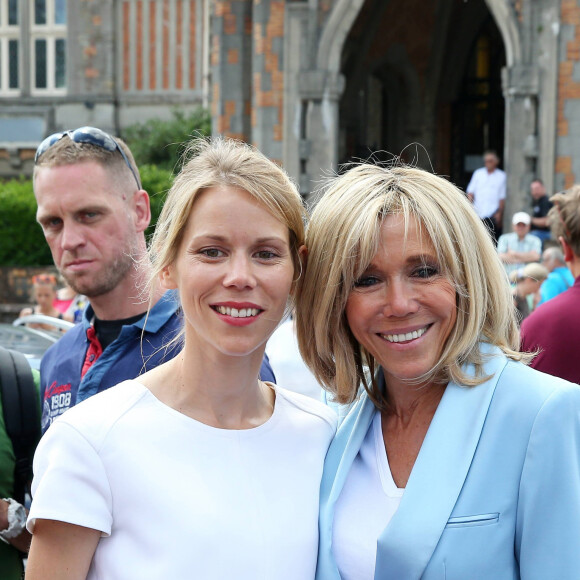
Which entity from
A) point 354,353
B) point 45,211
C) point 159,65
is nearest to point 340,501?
point 354,353

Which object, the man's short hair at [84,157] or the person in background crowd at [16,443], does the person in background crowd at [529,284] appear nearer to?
the man's short hair at [84,157]

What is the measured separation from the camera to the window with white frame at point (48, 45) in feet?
79.2

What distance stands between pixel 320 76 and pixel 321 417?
1146cm

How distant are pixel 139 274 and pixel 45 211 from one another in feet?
1.29

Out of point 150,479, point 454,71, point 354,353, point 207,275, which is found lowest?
point 150,479

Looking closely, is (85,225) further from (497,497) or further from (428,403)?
(497,497)

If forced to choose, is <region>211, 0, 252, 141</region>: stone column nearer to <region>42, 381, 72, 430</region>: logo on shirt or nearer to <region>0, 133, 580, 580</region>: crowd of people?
<region>42, 381, 72, 430</region>: logo on shirt

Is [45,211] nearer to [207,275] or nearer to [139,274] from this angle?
[139,274]

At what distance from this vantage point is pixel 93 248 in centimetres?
318

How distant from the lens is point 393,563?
227 cm

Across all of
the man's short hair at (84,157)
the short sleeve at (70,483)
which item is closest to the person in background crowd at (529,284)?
the man's short hair at (84,157)

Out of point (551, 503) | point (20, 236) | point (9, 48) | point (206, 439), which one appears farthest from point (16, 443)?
point (9, 48)

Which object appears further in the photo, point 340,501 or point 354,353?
point 354,353

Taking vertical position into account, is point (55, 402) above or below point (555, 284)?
above
